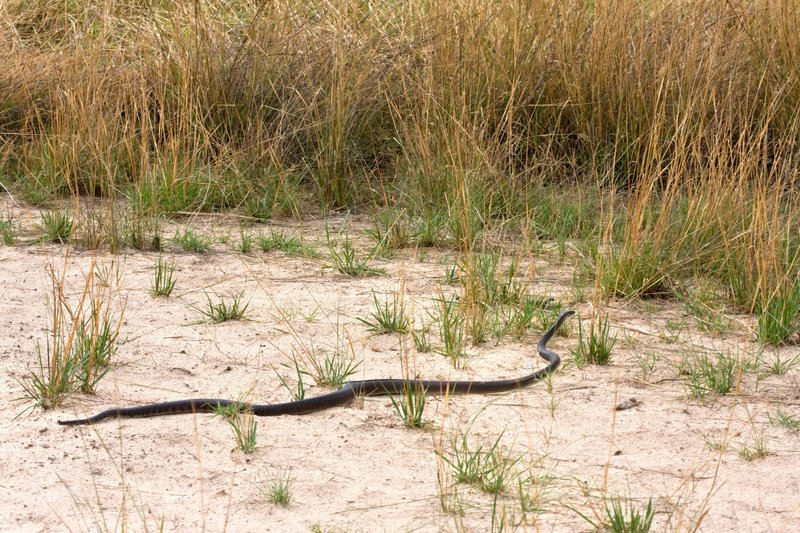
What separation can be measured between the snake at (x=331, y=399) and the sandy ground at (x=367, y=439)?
31mm

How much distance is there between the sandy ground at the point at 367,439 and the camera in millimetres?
2432

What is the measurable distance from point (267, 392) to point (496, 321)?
0.90m

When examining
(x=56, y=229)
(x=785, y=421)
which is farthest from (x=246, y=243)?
(x=785, y=421)

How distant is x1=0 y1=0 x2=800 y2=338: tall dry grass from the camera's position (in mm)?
5219

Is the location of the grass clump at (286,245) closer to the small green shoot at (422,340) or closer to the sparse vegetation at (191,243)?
the sparse vegetation at (191,243)

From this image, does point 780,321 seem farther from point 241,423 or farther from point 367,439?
point 241,423

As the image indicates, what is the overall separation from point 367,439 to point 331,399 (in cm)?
24

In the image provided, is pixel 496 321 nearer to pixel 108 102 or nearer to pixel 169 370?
pixel 169 370

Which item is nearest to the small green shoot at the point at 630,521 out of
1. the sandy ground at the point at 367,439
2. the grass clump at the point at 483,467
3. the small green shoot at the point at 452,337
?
the sandy ground at the point at 367,439

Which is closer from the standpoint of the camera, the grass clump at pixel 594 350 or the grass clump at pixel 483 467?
the grass clump at pixel 483 467

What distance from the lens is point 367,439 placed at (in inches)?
114

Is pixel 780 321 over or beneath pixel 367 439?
over

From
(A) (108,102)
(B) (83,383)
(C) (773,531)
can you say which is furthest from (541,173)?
(C) (773,531)

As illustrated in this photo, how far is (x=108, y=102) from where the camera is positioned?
5.80m
